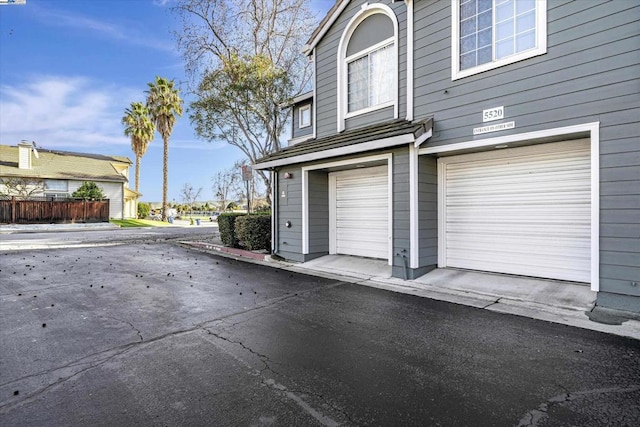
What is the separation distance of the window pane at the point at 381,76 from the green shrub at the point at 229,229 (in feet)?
21.8

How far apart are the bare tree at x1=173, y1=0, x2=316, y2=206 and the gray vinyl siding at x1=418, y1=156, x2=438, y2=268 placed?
304 inches

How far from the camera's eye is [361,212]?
9258mm

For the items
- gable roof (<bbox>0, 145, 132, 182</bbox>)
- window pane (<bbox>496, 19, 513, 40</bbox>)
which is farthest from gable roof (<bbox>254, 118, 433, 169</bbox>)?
gable roof (<bbox>0, 145, 132, 182</bbox>)

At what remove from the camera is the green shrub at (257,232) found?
1157cm

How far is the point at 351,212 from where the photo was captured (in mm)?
9531

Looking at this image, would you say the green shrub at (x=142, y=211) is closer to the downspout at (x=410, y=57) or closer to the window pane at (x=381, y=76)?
the window pane at (x=381, y=76)

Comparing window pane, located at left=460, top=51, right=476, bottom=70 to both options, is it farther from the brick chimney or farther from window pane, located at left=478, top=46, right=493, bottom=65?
the brick chimney

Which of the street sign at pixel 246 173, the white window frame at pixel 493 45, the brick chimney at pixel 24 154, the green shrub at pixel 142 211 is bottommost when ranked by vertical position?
the green shrub at pixel 142 211

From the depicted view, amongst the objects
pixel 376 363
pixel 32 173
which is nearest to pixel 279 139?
pixel 376 363

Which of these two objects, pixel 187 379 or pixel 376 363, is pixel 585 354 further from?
pixel 187 379

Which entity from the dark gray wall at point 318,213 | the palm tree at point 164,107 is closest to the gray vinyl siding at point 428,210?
the dark gray wall at point 318,213

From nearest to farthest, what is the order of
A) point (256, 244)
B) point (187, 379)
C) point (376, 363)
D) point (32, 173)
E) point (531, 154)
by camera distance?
point (187, 379)
point (376, 363)
point (531, 154)
point (256, 244)
point (32, 173)

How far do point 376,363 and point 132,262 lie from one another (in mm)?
8917

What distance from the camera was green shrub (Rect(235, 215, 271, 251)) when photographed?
1157 centimetres
